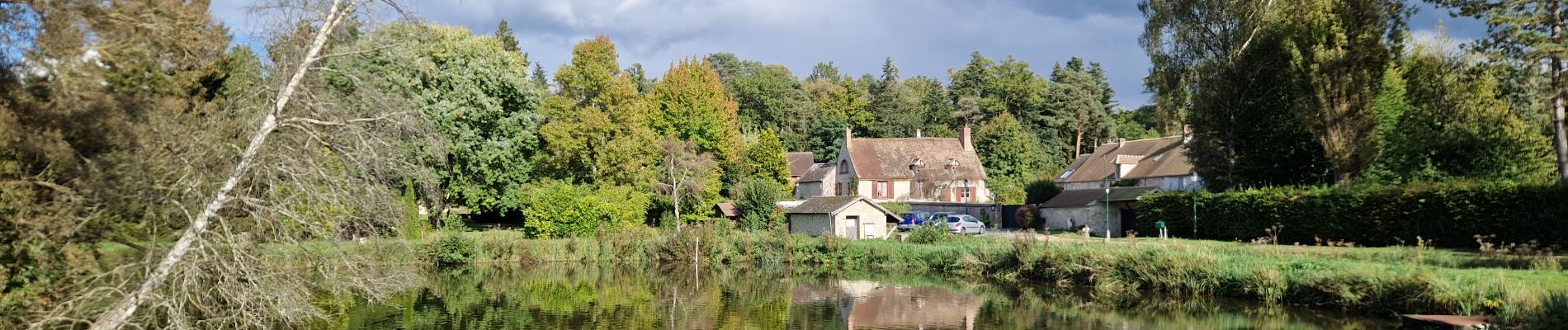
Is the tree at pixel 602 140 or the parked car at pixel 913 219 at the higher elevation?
the tree at pixel 602 140

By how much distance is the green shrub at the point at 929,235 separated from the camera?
32812 mm

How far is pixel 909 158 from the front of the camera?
61.1 metres

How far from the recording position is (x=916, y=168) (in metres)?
60.2

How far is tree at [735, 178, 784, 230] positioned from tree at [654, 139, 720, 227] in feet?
5.88

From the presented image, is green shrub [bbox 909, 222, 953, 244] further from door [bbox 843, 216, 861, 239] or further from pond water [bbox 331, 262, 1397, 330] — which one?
door [bbox 843, 216, 861, 239]

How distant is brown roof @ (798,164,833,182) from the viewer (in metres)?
62.8

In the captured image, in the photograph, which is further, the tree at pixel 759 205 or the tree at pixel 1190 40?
the tree at pixel 759 205

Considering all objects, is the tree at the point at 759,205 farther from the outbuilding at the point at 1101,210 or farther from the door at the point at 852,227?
the outbuilding at the point at 1101,210

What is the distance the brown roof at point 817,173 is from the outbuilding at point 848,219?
21.9 metres

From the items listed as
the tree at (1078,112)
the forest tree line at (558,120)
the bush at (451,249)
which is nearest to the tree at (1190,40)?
the forest tree line at (558,120)

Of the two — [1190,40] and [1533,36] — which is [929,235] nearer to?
[1190,40]

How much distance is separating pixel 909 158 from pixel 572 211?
2895 centimetres

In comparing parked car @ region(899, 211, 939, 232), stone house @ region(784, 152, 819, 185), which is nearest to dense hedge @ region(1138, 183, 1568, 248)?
parked car @ region(899, 211, 939, 232)

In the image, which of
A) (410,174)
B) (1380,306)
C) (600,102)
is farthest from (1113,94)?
(410,174)
